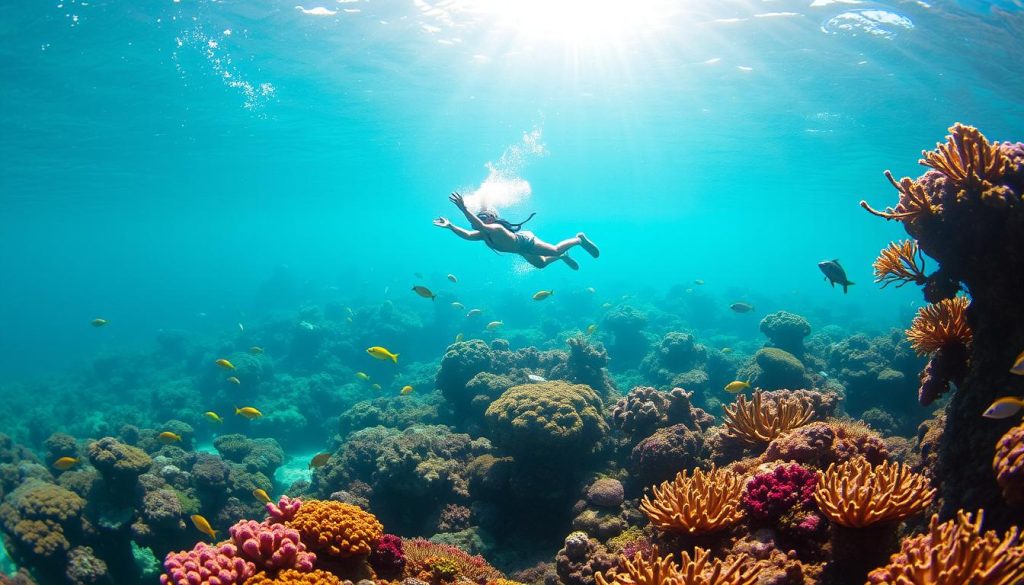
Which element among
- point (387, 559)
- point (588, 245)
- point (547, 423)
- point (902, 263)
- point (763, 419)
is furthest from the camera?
point (588, 245)

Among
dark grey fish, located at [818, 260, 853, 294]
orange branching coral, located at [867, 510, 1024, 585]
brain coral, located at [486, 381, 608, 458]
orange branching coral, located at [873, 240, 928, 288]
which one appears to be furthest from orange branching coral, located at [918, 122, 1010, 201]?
dark grey fish, located at [818, 260, 853, 294]

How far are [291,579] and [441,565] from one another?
6.85 feet

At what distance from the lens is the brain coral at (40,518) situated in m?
8.66

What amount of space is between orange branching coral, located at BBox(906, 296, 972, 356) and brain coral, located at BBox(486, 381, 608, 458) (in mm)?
5064

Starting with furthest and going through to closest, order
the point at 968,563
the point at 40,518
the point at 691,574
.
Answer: the point at 40,518, the point at 691,574, the point at 968,563

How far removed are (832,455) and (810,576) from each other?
78.5 inches

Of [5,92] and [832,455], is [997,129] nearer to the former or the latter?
[832,455]

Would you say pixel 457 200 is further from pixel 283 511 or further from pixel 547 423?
pixel 283 511

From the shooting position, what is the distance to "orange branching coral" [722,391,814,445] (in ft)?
21.9

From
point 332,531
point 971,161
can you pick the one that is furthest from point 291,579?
point 971,161

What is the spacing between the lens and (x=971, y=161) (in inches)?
177

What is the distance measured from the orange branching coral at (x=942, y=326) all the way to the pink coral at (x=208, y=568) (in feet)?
24.4

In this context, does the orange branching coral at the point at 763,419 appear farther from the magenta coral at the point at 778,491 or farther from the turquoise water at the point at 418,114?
the turquoise water at the point at 418,114

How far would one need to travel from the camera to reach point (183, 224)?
7925 centimetres
